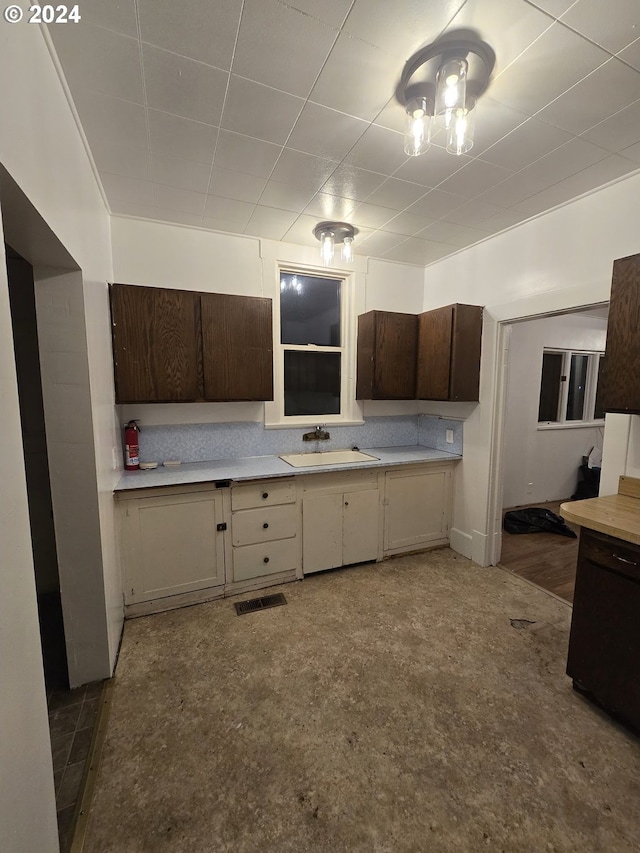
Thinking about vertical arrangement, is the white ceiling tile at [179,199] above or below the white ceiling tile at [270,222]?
below

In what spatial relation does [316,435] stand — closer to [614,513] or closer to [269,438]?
[269,438]

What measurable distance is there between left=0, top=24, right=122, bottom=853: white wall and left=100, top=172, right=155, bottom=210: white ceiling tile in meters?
0.40

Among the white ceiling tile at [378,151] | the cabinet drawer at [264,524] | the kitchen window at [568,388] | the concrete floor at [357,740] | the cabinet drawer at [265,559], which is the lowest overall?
the concrete floor at [357,740]

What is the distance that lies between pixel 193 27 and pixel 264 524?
254cm

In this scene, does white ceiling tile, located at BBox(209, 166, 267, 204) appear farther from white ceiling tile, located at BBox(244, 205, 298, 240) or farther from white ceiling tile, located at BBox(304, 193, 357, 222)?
white ceiling tile, located at BBox(304, 193, 357, 222)

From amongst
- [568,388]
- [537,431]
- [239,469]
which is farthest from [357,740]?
[568,388]

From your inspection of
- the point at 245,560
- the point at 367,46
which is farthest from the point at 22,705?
the point at 367,46

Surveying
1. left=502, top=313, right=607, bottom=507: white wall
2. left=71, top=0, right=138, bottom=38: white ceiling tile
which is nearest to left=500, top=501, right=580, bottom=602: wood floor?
left=502, top=313, right=607, bottom=507: white wall

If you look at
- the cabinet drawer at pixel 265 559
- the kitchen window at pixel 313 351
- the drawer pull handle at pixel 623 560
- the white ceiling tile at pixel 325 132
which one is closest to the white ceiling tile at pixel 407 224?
the kitchen window at pixel 313 351

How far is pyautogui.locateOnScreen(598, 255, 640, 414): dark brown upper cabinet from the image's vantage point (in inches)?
67.7

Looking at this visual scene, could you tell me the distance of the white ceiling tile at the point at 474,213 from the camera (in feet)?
7.86

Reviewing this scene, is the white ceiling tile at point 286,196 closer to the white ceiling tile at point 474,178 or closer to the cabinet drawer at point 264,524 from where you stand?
the white ceiling tile at point 474,178

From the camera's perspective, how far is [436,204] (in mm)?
2387

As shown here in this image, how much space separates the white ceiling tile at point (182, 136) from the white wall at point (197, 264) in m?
0.92
